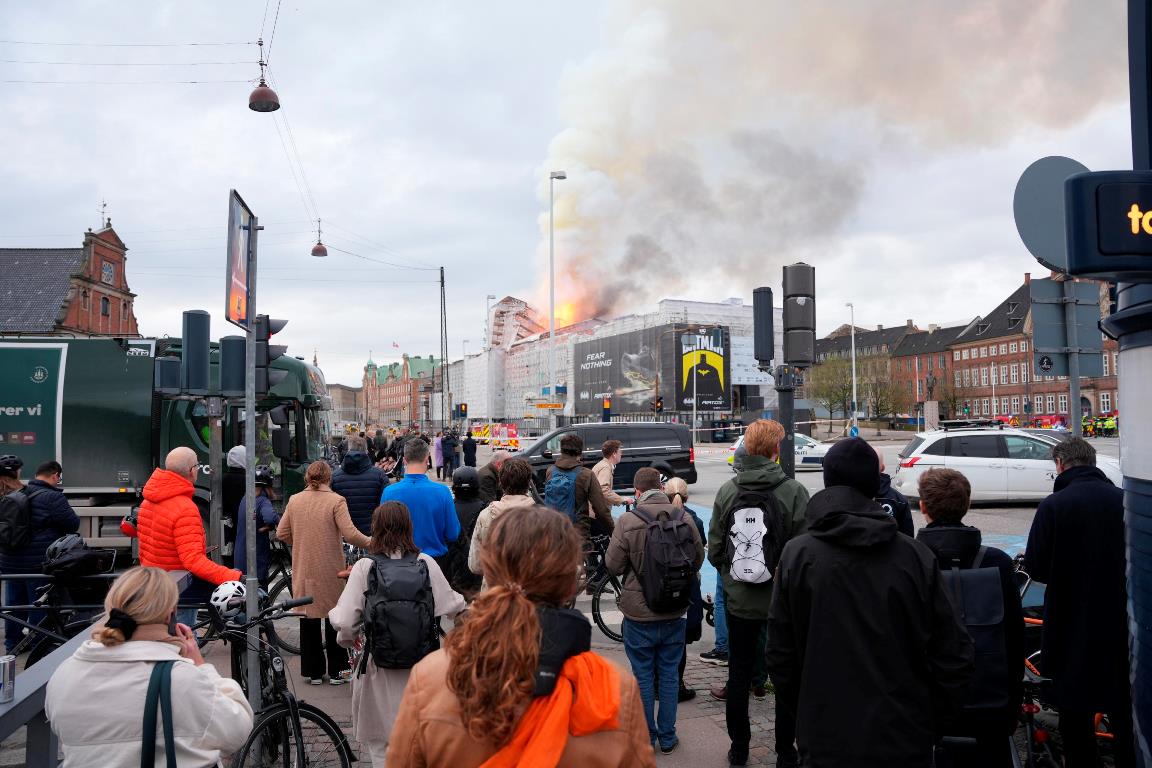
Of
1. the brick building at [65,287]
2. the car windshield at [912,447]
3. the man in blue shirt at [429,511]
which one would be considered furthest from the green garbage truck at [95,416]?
the brick building at [65,287]

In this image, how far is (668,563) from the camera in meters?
4.70

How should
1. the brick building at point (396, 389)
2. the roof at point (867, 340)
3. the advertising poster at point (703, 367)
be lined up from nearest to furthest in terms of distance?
1. the advertising poster at point (703, 367)
2. the roof at point (867, 340)
3. the brick building at point (396, 389)

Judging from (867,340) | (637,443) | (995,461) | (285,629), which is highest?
(867,340)

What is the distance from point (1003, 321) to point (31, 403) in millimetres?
98299

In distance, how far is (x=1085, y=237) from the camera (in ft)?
10.7

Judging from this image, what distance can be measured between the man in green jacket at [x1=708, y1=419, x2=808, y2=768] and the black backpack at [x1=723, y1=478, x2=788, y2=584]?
0.05 ft

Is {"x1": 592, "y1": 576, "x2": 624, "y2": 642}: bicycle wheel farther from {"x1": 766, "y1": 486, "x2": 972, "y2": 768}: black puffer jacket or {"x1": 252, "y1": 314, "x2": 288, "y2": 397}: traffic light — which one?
{"x1": 766, "y1": 486, "x2": 972, "y2": 768}: black puffer jacket

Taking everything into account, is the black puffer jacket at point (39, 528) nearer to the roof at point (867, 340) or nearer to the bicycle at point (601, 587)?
the bicycle at point (601, 587)

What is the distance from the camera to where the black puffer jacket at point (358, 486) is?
7.44 m

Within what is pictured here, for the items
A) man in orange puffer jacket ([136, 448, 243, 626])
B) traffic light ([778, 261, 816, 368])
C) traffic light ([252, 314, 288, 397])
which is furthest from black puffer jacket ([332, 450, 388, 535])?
traffic light ([778, 261, 816, 368])

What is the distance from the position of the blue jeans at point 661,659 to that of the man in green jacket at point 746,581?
1.06 ft

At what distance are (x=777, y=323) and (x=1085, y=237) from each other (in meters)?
83.0

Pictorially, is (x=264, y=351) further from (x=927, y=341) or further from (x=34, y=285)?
(x=927, y=341)

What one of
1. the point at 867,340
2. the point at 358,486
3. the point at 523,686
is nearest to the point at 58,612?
the point at 358,486
